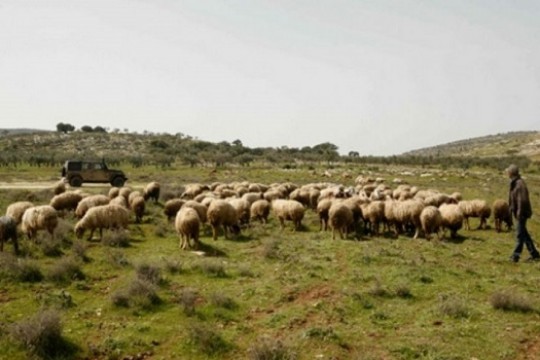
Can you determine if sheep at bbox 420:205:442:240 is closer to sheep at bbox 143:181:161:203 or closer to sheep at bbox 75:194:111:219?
sheep at bbox 75:194:111:219

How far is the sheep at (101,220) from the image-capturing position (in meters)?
17.4

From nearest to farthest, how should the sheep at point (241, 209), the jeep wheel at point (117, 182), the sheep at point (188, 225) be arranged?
the sheep at point (188, 225) < the sheep at point (241, 209) < the jeep wheel at point (117, 182)

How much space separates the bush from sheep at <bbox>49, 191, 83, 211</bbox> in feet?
50.8

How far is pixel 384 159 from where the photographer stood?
89812 mm

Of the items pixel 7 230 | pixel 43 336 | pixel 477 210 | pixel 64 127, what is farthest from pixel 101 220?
pixel 64 127

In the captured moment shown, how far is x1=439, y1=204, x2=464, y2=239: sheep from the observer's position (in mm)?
18469

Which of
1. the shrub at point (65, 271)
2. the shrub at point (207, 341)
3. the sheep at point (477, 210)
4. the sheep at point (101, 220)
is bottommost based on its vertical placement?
the shrub at point (207, 341)

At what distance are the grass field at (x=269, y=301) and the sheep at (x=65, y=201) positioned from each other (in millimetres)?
6603

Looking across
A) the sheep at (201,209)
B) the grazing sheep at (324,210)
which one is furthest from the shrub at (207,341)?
the grazing sheep at (324,210)

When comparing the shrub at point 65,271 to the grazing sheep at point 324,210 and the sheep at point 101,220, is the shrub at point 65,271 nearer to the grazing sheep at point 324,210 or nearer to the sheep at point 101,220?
the sheep at point 101,220

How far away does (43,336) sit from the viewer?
26.9ft

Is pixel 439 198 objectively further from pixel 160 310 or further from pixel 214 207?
pixel 160 310

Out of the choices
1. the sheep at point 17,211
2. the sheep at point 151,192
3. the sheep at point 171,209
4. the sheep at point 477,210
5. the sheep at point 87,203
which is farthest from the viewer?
the sheep at point 151,192

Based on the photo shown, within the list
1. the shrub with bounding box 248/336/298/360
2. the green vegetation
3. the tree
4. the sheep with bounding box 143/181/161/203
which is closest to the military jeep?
the sheep with bounding box 143/181/161/203
